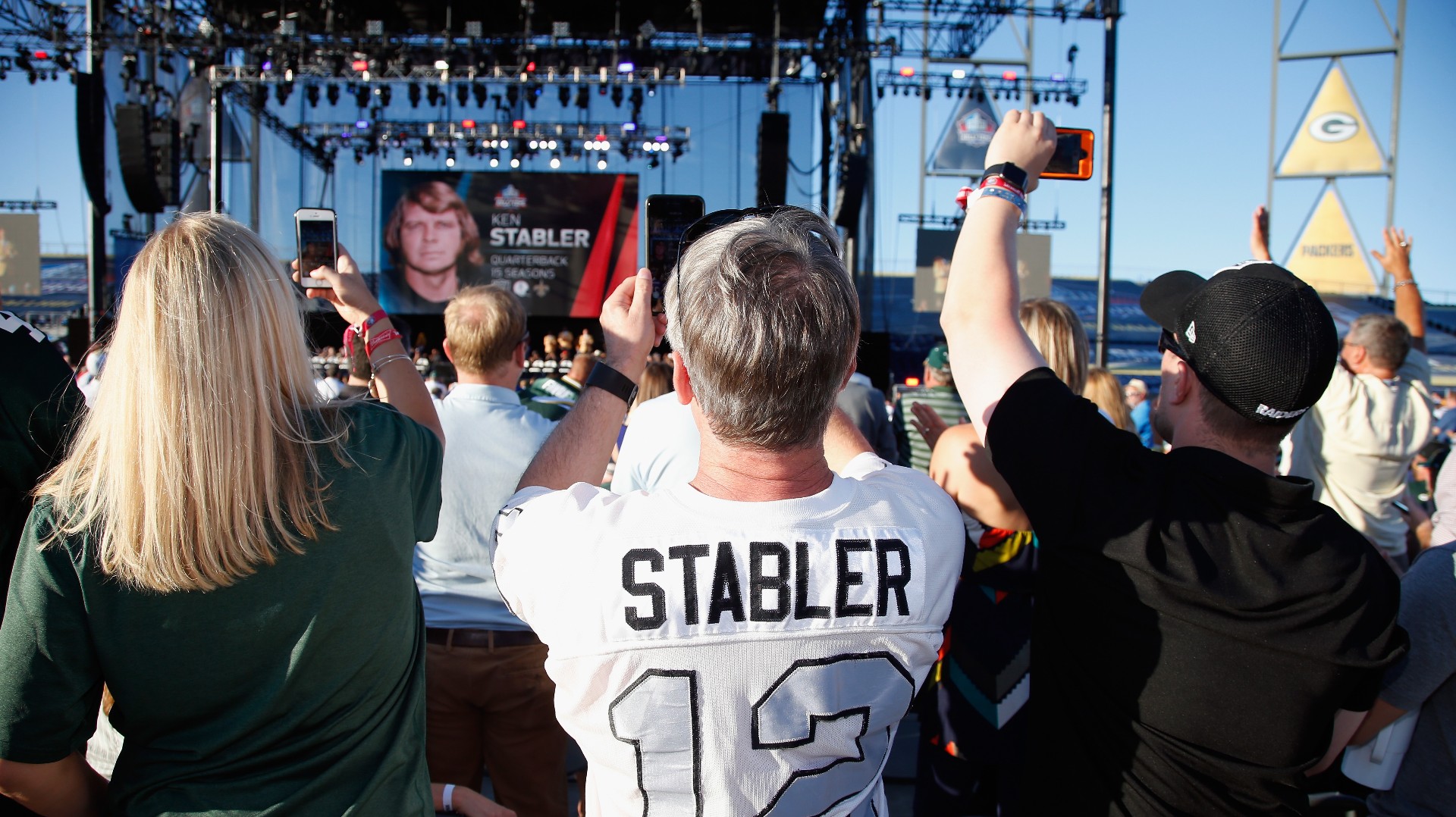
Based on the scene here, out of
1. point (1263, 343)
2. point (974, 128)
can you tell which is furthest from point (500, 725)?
point (974, 128)

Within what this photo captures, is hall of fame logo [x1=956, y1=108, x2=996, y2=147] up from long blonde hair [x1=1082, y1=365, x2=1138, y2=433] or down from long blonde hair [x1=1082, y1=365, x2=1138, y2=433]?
up

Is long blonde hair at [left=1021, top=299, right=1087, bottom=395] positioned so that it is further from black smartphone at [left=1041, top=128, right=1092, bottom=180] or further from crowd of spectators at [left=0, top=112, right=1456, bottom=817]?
crowd of spectators at [left=0, top=112, right=1456, bottom=817]

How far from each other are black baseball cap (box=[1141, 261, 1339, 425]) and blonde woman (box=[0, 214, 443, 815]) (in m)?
1.15

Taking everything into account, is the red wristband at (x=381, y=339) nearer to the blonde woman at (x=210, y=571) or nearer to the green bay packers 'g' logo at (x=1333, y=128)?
the blonde woman at (x=210, y=571)

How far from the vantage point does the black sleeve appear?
1.08 m

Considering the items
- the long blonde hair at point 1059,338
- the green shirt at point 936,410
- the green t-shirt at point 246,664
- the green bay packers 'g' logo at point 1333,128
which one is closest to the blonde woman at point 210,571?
the green t-shirt at point 246,664

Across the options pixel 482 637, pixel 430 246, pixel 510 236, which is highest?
pixel 510 236

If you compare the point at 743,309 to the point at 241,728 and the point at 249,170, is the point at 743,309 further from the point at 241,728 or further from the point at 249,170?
the point at 249,170

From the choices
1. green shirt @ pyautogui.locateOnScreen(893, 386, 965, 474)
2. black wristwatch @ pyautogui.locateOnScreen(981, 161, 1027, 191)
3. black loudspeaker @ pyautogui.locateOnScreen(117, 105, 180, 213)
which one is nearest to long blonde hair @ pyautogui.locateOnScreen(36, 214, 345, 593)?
black wristwatch @ pyautogui.locateOnScreen(981, 161, 1027, 191)

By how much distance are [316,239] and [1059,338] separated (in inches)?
71.5

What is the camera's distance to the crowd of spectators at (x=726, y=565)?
3.06 feet

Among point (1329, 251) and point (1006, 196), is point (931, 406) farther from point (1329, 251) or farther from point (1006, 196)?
point (1329, 251)

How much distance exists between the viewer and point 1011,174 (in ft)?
3.99

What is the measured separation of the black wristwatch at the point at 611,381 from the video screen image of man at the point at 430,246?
488 inches
